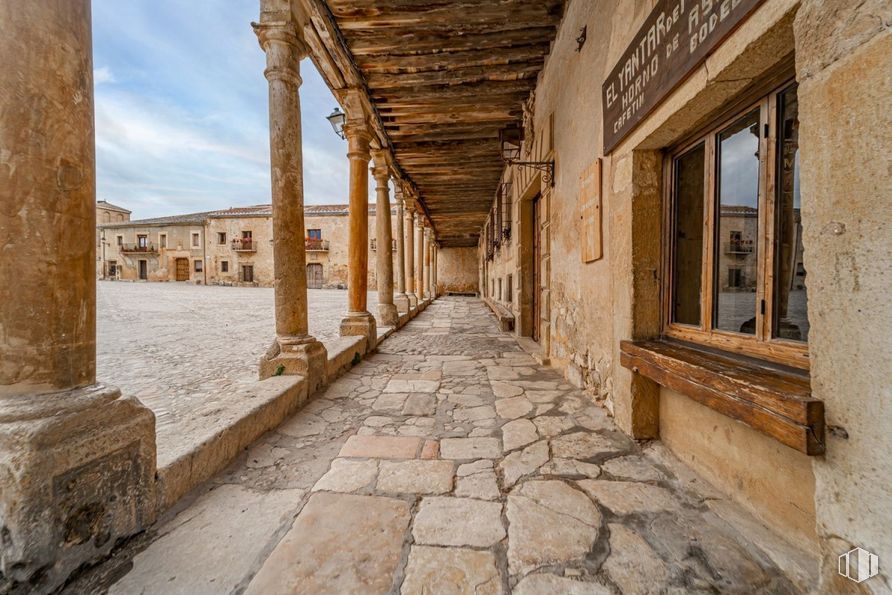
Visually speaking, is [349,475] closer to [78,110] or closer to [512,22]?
[78,110]

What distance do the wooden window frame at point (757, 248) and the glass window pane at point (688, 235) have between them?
0.09 feet

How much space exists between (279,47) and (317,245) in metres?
29.3

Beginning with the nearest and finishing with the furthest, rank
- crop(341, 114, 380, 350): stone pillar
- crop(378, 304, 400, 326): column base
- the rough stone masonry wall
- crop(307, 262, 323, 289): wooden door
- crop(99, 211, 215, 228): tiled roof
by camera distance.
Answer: the rough stone masonry wall < crop(341, 114, 380, 350): stone pillar < crop(378, 304, 400, 326): column base < crop(307, 262, 323, 289): wooden door < crop(99, 211, 215, 228): tiled roof

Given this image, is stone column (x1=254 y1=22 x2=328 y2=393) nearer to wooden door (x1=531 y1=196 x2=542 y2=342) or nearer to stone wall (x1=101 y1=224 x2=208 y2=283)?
wooden door (x1=531 y1=196 x2=542 y2=342)

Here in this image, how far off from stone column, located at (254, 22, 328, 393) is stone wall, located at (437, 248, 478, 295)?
20.2 meters

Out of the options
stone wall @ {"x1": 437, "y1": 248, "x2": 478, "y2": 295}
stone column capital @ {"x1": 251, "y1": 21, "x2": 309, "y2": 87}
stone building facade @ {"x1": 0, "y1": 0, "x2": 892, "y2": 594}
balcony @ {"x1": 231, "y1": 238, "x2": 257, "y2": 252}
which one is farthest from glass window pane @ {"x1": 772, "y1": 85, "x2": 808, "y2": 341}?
balcony @ {"x1": 231, "y1": 238, "x2": 257, "y2": 252}

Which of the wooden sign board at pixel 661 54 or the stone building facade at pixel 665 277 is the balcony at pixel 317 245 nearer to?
the stone building facade at pixel 665 277

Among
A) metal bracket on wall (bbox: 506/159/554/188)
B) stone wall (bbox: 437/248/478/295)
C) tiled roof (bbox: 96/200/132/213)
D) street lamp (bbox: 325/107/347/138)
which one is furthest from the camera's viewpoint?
tiled roof (bbox: 96/200/132/213)

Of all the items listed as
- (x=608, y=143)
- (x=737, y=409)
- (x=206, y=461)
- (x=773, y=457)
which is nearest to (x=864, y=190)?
(x=737, y=409)

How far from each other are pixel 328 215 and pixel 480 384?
30.4 m

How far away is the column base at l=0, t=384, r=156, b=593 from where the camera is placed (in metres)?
1.10

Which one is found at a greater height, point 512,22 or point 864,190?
point 512,22

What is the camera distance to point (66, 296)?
51.1 inches

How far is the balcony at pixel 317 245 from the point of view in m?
30.3
